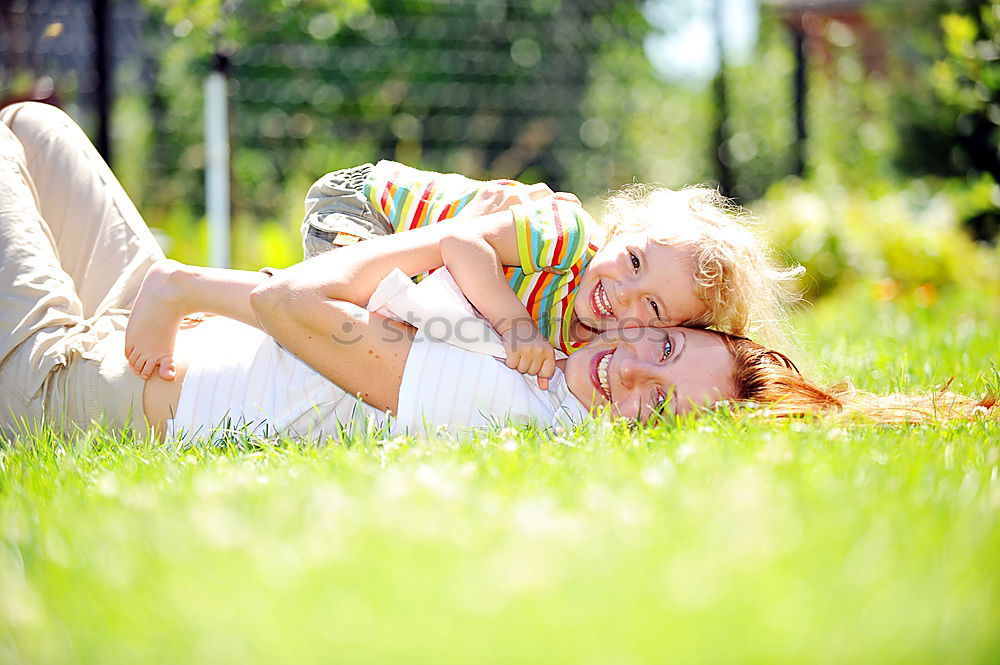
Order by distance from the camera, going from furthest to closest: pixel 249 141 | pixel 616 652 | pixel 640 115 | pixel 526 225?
pixel 640 115, pixel 249 141, pixel 526 225, pixel 616 652

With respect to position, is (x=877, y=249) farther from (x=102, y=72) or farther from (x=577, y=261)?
(x=102, y=72)

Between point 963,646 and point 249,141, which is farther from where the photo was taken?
point 249,141

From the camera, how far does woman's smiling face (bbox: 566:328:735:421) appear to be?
258cm

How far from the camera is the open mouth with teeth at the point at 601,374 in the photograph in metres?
2.64

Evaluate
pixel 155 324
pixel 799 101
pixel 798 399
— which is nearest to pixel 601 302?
pixel 798 399

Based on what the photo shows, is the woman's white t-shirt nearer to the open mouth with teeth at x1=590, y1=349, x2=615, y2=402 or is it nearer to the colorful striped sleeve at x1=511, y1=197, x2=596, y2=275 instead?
the open mouth with teeth at x1=590, y1=349, x2=615, y2=402

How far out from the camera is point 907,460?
2.15m

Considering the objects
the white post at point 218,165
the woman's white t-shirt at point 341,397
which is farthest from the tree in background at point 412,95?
the woman's white t-shirt at point 341,397

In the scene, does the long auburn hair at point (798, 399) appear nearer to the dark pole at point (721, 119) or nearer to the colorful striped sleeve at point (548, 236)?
the colorful striped sleeve at point (548, 236)

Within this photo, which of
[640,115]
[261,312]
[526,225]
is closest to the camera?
[261,312]

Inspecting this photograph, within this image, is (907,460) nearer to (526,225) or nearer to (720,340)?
(720,340)

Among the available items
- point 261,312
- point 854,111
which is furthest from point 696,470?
point 854,111

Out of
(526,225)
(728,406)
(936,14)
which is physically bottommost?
(728,406)

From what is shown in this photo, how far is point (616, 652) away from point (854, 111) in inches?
509
